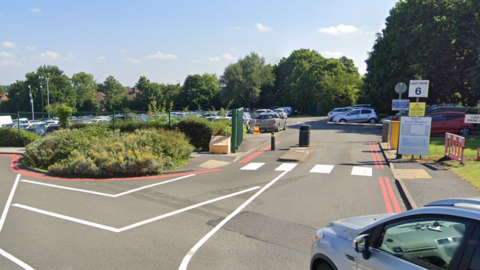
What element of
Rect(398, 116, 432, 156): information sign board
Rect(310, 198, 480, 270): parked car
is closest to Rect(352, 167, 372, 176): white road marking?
Rect(398, 116, 432, 156): information sign board

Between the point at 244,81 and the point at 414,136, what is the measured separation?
2092 inches

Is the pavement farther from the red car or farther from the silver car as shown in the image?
the silver car

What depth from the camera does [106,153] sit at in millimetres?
13727

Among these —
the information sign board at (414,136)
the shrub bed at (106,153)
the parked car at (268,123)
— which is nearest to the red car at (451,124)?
the information sign board at (414,136)

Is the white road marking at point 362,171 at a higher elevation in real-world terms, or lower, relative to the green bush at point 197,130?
lower

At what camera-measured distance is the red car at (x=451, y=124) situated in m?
22.0

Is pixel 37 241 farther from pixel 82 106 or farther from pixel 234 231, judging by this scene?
pixel 82 106

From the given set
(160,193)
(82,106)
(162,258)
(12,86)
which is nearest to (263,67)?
(82,106)

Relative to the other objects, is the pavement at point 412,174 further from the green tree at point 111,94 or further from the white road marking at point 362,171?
the green tree at point 111,94

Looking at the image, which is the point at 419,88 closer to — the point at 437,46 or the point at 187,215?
the point at 187,215

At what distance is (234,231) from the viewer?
707 centimetres

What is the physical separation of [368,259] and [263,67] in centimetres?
6740

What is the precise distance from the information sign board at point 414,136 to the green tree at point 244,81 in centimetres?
5251

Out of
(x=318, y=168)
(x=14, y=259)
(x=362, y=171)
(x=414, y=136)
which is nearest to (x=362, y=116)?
(x=414, y=136)
